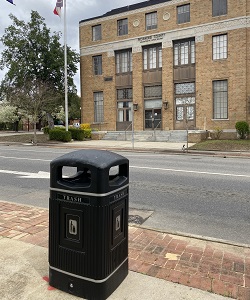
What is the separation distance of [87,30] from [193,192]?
102 ft

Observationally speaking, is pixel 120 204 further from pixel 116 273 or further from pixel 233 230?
pixel 233 230

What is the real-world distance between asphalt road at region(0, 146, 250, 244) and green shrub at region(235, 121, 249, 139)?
15.1 metres

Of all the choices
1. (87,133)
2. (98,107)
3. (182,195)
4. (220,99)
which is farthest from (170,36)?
(182,195)

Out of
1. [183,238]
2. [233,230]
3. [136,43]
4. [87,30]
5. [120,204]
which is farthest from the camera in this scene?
[87,30]

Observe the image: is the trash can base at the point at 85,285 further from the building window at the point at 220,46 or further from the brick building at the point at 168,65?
the building window at the point at 220,46

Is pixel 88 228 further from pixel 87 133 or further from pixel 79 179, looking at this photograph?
pixel 87 133

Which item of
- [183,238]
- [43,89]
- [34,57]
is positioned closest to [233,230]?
[183,238]

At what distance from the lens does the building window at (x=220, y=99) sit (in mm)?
27406

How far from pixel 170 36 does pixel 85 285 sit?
1172 inches

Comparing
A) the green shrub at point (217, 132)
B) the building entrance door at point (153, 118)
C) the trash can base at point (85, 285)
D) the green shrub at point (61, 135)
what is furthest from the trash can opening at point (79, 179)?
the building entrance door at point (153, 118)

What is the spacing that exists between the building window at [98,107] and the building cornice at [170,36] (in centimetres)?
480

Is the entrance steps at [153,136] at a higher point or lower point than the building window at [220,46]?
lower

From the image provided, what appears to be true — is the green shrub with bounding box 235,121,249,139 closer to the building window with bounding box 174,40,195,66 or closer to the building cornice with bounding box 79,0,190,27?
the building window with bounding box 174,40,195,66

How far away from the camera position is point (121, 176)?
3266 millimetres
